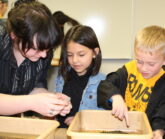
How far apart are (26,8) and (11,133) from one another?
1.25ft

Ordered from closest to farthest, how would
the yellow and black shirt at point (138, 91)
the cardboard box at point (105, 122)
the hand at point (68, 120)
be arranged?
the cardboard box at point (105, 122), the yellow and black shirt at point (138, 91), the hand at point (68, 120)

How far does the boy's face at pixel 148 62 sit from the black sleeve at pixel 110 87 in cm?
9

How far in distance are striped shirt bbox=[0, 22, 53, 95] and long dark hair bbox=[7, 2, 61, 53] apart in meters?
0.09

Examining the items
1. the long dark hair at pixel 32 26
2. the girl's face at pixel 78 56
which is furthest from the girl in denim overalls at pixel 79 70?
the long dark hair at pixel 32 26

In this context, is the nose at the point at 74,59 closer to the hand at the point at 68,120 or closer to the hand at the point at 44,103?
the hand at the point at 68,120

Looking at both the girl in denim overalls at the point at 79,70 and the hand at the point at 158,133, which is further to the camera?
the girl in denim overalls at the point at 79,70

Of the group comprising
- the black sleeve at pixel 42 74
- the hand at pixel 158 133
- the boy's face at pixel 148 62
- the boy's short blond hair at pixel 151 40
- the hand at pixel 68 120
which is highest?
the boy's short blond hair at pixel 151 40

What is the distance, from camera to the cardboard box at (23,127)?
652 millimetres

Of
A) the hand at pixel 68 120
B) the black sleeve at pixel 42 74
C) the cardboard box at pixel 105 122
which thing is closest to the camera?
the cardboard box at pixel 105 122

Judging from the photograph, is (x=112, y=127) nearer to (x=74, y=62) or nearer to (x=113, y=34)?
(x=74, y=62)

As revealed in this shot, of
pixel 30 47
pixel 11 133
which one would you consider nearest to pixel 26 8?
pixel 30 47

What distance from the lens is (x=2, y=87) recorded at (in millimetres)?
899

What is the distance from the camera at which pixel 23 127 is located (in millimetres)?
677

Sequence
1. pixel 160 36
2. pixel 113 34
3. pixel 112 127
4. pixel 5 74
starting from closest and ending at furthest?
1. pixel 112 127
2. pixel 5 74
3. pixel 160 36
4. pixel 113 34
